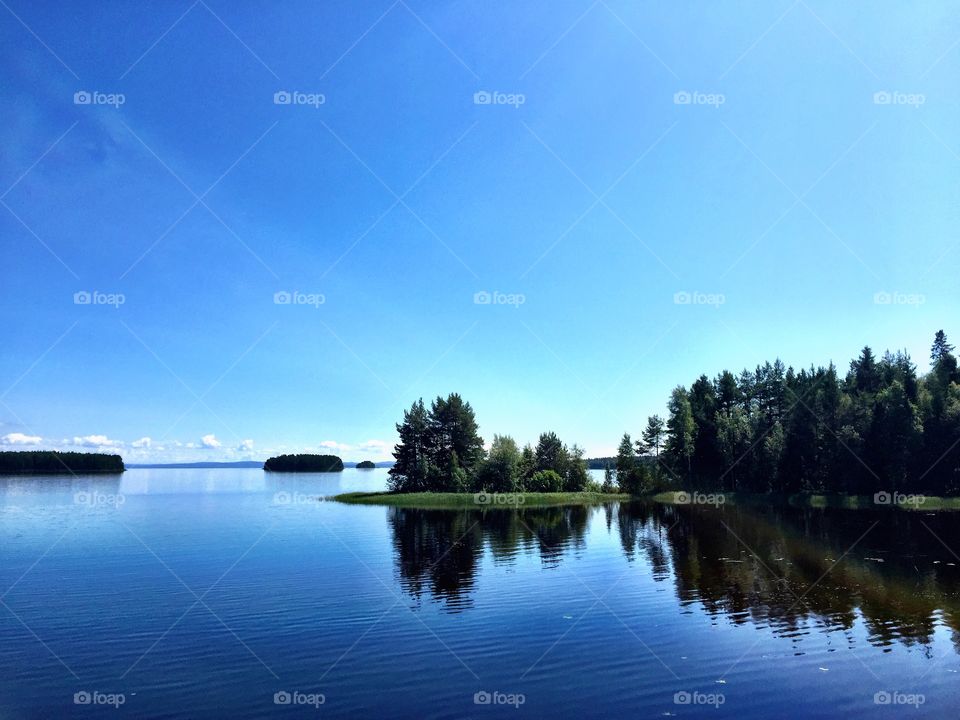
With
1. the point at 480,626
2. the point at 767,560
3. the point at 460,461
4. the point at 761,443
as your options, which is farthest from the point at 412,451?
the point at 480,626

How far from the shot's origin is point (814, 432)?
305 ft

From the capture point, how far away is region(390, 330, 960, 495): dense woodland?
81.8 meters

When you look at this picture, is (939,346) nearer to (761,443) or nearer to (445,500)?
(761,443)

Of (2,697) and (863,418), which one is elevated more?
(863,418)

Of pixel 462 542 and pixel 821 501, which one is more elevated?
pixel 462 542

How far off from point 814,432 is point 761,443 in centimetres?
951

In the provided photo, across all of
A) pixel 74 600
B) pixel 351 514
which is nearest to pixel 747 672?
pixel 74 600

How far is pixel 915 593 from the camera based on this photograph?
2986cm

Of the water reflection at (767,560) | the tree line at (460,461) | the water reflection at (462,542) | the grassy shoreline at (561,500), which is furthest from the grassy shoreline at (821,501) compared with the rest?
the water reflection at (462,542)

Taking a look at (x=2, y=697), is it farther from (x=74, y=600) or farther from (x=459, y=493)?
(x=459, y=493)

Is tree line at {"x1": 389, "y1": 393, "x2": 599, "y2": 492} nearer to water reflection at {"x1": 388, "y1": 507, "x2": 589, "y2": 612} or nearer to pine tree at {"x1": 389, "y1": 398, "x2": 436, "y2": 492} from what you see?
pine tree at {"x1": 389, "y1": 398, "x2": 436, "y2": 492}

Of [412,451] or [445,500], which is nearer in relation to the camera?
[445,500]

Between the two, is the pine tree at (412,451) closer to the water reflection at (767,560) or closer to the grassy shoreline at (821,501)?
the water reflection at (767,560)

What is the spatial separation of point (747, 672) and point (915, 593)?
1685cm
